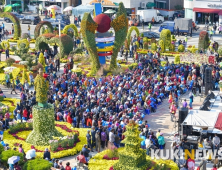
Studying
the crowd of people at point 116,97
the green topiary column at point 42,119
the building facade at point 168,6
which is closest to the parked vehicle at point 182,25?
the building facade at point 168,6

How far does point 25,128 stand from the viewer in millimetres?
30141

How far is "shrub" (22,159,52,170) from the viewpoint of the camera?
23.4 m

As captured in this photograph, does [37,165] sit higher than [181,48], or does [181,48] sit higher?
[181,48]

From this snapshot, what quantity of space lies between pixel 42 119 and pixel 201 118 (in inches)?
352

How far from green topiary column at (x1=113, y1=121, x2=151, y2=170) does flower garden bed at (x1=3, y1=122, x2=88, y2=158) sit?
15.1ft

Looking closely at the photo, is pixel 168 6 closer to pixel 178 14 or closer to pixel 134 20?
pixel 178 14

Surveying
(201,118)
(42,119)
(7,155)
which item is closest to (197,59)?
(201,118)

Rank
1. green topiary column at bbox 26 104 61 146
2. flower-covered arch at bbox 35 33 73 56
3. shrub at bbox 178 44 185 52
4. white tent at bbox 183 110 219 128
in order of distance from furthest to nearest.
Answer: shrub at bbox 178 44 185 52, flower-covered arch at bbox 35 33 73 56, green topiary column at bbox 26 104 61 146, white tent at bbox 183 110 219 128

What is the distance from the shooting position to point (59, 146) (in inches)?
1086

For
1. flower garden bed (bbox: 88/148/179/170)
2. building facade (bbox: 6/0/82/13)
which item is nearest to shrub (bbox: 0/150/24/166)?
flower garden bed (bbox: 88/148/179/170)

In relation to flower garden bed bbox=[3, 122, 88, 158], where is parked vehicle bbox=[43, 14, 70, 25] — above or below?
above

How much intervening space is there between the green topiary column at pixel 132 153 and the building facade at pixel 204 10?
138 feet

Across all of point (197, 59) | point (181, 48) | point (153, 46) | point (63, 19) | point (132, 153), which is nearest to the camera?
point (132, 153)

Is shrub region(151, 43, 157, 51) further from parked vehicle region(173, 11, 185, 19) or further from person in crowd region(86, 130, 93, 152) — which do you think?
person in crowd region(86, 130, 93, 152)
